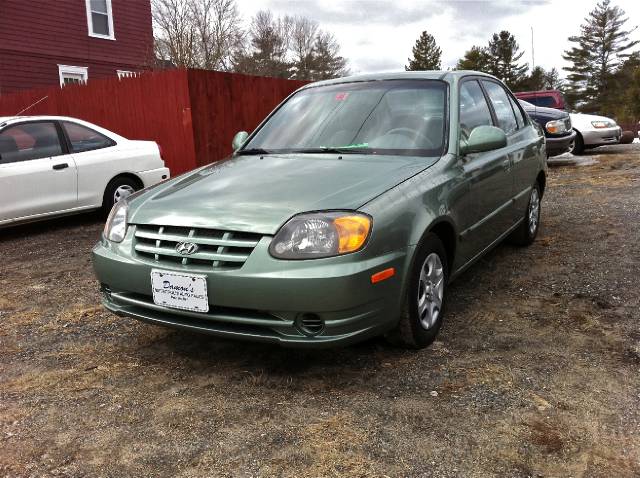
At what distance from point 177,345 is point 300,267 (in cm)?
123

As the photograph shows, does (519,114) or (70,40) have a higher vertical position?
(70,40)

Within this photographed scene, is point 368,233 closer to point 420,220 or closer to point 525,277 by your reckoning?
point 420,220

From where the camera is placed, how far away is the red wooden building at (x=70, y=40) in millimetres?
15750

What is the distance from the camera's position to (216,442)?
235cm

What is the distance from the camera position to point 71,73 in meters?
17.2

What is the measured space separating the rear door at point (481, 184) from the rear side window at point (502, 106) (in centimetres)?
18

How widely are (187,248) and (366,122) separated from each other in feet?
5.13

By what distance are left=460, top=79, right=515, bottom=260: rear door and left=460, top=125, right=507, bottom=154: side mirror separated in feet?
0.26

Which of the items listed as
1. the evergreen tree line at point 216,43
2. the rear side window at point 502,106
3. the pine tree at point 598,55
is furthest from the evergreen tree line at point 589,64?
the rear side window at point 502,106

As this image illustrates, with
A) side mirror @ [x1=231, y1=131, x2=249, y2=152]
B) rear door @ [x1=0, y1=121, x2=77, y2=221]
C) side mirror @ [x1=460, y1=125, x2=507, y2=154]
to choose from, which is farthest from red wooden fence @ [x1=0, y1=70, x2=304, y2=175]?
side mirror @ [x1=460, y1=125, x2=507, y2=154]

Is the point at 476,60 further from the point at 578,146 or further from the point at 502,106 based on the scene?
the point at 502,106

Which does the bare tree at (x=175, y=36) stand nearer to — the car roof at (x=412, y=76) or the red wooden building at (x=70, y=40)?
the red wooden building at (x=70, y=40)

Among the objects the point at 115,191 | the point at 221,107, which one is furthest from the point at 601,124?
the point at 115,191

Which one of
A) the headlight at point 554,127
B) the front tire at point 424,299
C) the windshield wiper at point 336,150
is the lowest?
the front tire at point 424,299
